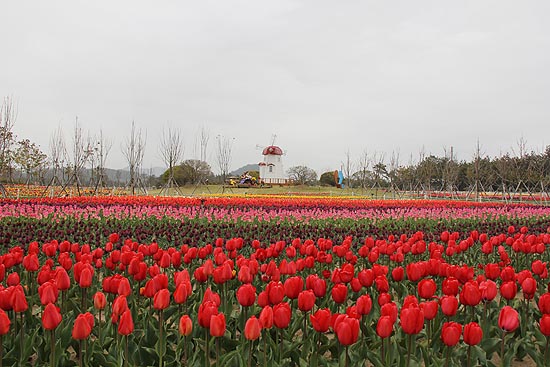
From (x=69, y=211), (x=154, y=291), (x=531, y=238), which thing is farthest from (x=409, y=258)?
(x=69, y=211)

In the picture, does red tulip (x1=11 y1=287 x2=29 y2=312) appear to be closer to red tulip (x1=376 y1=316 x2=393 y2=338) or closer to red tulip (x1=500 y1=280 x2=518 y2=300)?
red tulip (x1=376 y1=316 x2=393 y2=338)

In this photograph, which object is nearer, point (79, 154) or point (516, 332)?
point (516, 332)

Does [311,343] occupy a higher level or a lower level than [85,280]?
lower

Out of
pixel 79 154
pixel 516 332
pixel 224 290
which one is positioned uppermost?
pixel 79 154

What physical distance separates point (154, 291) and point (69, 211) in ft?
33.7

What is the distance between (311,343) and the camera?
302 centimetres

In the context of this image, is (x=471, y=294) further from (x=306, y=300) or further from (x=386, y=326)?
(x=306, y=300)

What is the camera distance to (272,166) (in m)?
68.2

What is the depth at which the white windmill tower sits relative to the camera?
6800cm

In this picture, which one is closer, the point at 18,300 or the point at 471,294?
the point at 18,300

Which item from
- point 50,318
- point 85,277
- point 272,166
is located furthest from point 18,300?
point 272,166

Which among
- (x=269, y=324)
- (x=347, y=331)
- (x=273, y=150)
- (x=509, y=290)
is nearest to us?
(x=347, y=331)

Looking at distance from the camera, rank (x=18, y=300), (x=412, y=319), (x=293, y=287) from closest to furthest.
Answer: (x=412, y=319) < (x=18, y=300) < (x=293, y=287)

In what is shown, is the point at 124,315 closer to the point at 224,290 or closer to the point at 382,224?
the point at 224,290
